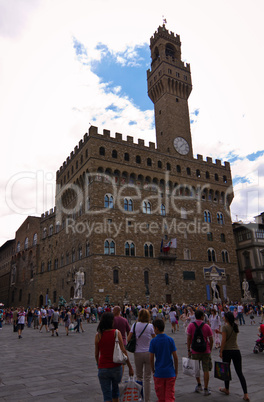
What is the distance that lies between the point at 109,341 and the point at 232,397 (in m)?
2.91

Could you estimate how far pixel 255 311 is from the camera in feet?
109

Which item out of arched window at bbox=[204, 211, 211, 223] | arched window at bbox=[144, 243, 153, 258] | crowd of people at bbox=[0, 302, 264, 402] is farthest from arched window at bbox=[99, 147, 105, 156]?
crowd of people at bbox=[0, 302, 264, 402]

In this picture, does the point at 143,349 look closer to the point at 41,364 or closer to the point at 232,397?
the point at 232,397

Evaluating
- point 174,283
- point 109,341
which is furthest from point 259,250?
point 109,341

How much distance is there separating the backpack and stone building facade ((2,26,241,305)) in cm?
2362

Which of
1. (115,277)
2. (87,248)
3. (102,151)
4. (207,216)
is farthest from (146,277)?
(102,151)

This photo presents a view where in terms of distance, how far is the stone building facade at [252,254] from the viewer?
144 ft

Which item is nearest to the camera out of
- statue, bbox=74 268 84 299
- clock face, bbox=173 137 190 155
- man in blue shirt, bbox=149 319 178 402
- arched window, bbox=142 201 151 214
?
man in blue shirt, bbox=149 319 178 402

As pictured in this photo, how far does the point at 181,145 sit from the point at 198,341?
35770mm

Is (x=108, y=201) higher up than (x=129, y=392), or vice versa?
(x=108, y=201)

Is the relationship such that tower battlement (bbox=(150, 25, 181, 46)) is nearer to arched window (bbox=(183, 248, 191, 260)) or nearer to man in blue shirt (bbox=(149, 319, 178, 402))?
arched window (bbox=(183, 248, 191, 260))

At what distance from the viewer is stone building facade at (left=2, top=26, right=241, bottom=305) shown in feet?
103

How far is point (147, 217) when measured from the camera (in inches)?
1345

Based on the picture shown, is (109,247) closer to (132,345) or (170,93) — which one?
(170,93)
